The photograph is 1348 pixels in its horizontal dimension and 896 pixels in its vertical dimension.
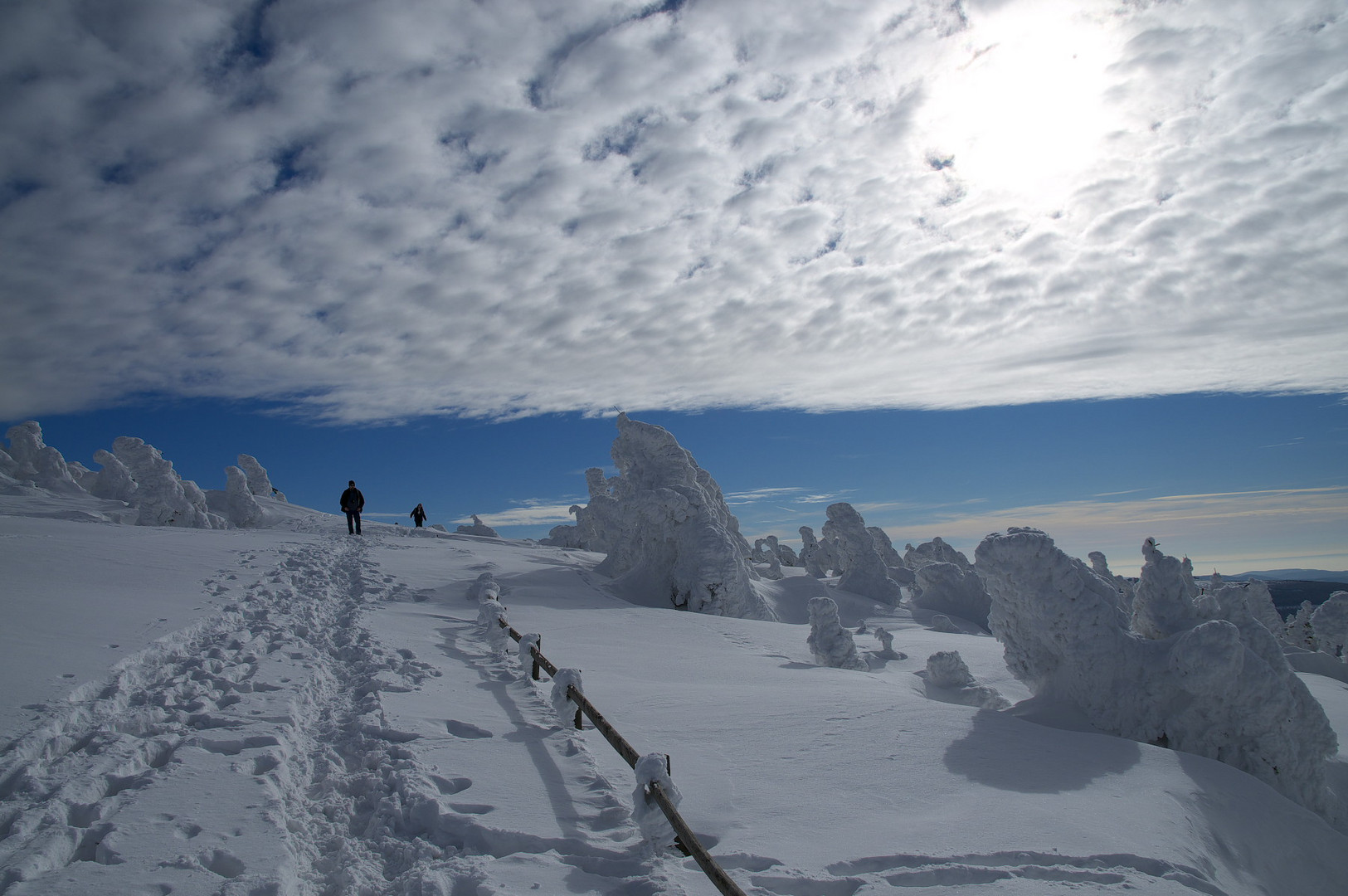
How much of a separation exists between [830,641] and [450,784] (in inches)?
409

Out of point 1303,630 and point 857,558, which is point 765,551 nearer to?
point 857,558

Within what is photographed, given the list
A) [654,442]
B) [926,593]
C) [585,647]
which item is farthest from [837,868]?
[926,593]

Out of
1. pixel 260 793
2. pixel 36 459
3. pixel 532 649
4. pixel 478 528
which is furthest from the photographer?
pixel 478 528

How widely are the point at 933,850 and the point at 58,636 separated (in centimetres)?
948

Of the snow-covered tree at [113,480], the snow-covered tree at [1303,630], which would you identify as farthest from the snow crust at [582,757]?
the snow-covered tree at [1303,630]

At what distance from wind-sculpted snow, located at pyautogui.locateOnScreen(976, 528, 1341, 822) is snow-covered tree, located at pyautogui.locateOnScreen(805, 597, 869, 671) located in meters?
3.99

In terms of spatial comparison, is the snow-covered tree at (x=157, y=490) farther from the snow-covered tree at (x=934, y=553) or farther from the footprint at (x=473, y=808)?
the snow-covered tree at (x=934, y=553)

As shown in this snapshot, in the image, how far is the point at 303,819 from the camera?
4645 millimetres

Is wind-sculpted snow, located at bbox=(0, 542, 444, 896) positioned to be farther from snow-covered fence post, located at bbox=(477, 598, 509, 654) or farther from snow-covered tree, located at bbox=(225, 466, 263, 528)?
snow-covered tree, located at bbox=(225, 466, 263, 528)

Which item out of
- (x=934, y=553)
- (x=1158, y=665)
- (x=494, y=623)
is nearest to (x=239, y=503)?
(x=494, y=623)

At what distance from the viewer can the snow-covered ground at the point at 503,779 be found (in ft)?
14.0

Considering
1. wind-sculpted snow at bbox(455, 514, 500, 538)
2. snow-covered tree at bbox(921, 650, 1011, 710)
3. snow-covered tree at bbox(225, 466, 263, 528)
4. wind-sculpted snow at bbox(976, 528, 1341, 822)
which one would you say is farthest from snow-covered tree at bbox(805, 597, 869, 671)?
snow-covered tree at bbox(225, 466, 263, 528)

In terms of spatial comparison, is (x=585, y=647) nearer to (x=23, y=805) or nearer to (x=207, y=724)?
(x=207, y=724)

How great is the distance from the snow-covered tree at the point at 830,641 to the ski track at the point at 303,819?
8.48m
